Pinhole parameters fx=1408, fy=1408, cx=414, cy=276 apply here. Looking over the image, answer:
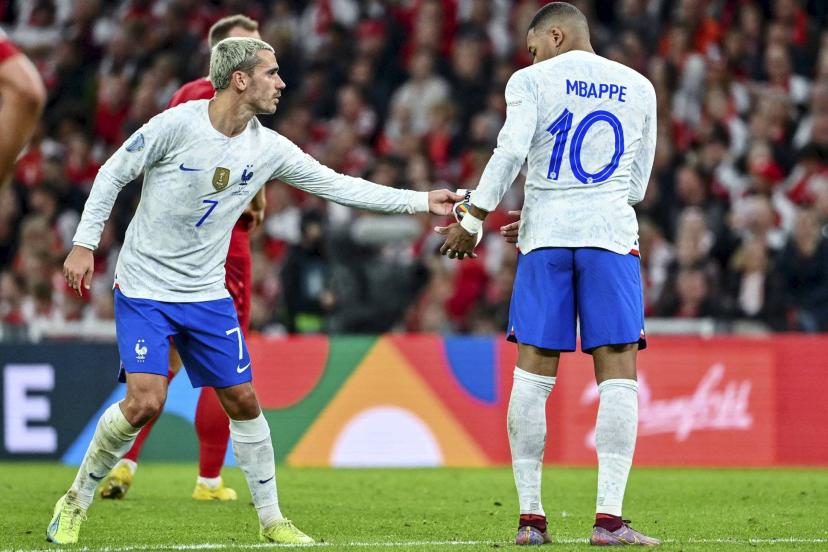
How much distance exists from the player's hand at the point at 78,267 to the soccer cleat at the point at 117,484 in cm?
270

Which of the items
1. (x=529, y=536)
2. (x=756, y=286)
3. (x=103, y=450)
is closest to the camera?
(x=529, y=536)

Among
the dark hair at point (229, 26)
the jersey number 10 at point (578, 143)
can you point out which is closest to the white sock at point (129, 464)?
the dark hair at point (229, 26)

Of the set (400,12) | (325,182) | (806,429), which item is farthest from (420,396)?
(400,12)

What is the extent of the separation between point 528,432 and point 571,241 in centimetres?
86

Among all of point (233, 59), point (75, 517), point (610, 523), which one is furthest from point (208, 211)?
point (610, 523)

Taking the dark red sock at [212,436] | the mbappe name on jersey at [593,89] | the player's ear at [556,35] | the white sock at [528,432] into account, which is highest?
the player's ear at [556,35]

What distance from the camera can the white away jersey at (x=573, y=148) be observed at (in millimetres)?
6105

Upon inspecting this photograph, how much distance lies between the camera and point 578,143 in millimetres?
6168

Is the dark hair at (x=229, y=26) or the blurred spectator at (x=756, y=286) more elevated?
the dark hair at (x=229, y=26)

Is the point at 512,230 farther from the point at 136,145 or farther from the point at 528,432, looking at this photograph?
the point at 136,145

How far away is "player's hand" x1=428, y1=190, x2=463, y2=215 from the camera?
21.7 ft

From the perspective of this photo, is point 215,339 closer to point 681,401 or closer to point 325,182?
point 325,182

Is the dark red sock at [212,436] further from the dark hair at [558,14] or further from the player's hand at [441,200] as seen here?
the dark hair at [558,14]

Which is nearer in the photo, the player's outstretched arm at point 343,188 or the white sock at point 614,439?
the white sock at point 614,439
